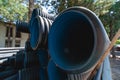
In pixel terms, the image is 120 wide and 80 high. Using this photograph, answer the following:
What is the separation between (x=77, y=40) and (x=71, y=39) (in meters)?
0.05

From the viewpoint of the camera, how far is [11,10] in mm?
16547

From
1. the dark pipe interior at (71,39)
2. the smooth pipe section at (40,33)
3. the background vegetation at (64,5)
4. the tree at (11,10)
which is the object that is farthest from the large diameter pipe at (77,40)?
the tree at (11,10)

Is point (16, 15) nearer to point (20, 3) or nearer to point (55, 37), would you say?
point (20, 3)

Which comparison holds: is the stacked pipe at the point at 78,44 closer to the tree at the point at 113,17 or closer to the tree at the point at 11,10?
the tree at the point at 11,10

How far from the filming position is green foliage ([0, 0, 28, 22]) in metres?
15.8

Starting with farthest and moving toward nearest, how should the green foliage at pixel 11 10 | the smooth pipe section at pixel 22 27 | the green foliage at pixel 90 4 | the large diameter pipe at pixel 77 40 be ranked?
the green foliage at pixel 11 10
the green foliage at pixel 90 4
the smooth pipe section at pixel 22 27
the large diameter pipe at pixel 77 40

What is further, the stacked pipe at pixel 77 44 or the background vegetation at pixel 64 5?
the background vegetation at pixel 64 5

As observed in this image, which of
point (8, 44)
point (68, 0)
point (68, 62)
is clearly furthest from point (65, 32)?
point (8, 44)

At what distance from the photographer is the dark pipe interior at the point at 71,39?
139 cm

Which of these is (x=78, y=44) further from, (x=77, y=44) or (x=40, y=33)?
(x=40, y=33)

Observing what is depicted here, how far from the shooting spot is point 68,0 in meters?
13.7

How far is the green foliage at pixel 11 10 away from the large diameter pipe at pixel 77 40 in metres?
14.9

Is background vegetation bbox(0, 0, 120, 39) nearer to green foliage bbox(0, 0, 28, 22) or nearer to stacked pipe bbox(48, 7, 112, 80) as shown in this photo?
green foliage bbox(0, 0, 28, 22)

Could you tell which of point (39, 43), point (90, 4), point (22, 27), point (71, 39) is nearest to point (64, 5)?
point (90, 4)
